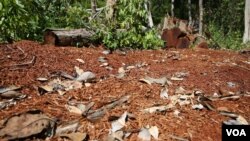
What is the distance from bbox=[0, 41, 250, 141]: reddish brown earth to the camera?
3.57 m

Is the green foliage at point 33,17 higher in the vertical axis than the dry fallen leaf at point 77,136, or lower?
higher

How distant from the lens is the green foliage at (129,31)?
8328 mm

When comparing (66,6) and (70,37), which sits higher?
(66,6)

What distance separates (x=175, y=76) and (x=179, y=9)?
908 inches

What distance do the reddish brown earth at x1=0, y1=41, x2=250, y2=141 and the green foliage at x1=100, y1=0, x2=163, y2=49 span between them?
112cm

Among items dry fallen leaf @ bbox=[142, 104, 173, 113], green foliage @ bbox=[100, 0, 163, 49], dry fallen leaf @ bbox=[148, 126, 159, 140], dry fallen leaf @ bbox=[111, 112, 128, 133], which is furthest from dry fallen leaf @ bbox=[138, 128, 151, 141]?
green foliage @ bbox=[100, 0, 163, 49]

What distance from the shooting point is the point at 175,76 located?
17.5 feet

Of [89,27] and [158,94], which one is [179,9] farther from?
[158,94]

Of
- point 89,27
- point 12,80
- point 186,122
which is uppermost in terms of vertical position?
point 89,27

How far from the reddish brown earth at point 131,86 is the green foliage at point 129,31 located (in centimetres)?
112

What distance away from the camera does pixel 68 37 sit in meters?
7.55

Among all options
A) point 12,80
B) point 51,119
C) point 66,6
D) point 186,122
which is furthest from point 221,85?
point 66,6

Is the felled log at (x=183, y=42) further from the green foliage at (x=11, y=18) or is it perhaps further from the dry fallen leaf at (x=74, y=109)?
the dry fallen leaf at (x=74, y=109)

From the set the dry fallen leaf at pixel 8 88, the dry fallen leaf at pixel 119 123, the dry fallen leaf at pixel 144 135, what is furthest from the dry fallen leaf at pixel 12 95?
the dry fallen leaf at pixel 144 135
